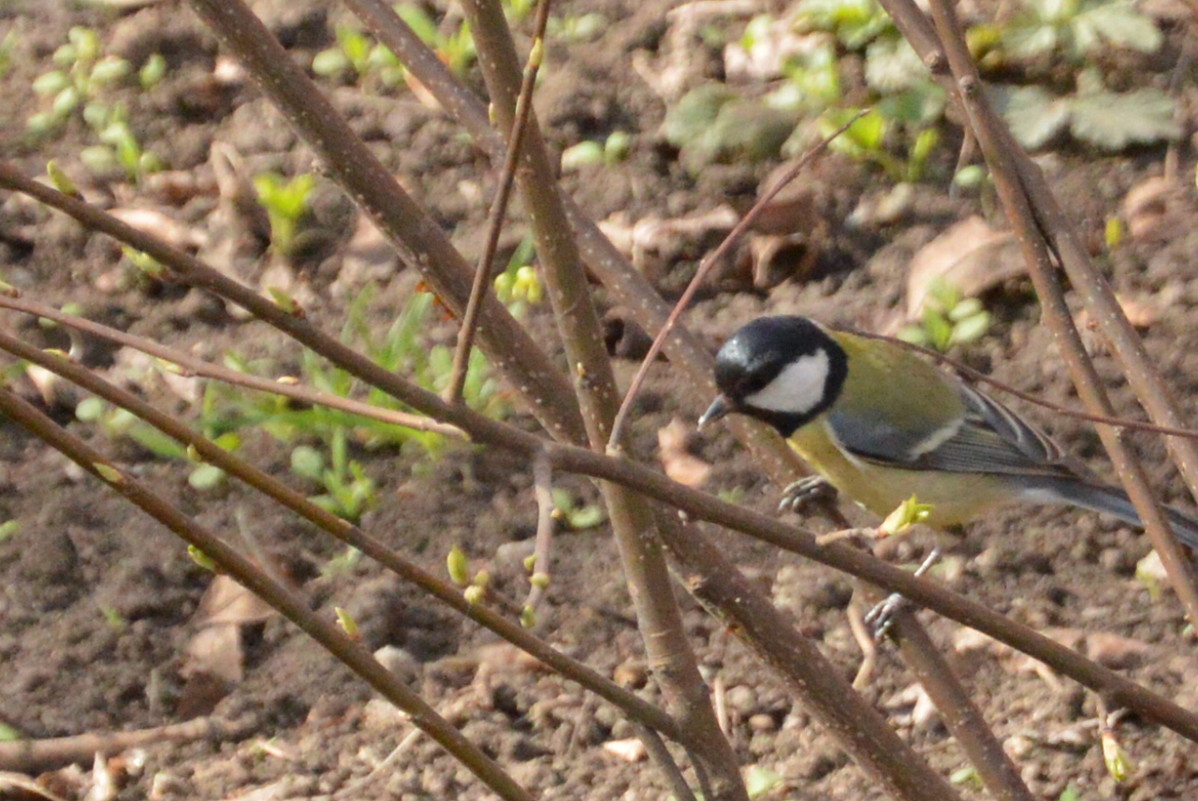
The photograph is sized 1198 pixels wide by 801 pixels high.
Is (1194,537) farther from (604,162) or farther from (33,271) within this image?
(33,271)

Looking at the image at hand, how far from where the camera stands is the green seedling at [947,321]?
345 cm

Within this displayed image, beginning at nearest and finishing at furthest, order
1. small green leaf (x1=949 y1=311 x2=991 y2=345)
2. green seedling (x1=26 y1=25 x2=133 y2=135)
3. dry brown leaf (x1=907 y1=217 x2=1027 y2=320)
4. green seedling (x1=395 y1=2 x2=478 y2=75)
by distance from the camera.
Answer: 1. small green leaf (x1=949 y1=311 x2=991 y2=345)
2. dry brown leaf (x1=907 y1=217 x2=1027 y2=320)
3. green seedling (x1=395 y1=2 x2=478 y2=75)
4. green seedling (x1=26 y1=25 x2=133 y2=135)

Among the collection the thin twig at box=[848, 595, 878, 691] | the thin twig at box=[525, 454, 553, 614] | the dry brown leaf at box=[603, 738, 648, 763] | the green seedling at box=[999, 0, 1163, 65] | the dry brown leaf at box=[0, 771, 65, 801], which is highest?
the green seedling at box=[999, 0, 1163, 65]

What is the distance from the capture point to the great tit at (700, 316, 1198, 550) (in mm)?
3010

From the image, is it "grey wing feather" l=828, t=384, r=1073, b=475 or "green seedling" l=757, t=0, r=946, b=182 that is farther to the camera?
"green seedling" l=757, t=0, r=946, b=182

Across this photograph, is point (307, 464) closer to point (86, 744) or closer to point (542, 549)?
point (86, 744)

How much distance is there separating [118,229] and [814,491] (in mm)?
1850

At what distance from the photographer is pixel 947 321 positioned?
11.5 feet

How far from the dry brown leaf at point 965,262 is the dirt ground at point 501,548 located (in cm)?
6

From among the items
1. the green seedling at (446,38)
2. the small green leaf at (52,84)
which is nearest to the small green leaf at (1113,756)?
the green seedling at (446,38)

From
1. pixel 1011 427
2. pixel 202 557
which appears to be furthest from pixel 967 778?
pixel 202 557

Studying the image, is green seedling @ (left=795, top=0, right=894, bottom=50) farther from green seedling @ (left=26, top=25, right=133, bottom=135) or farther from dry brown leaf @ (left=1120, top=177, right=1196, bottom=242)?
green seedling @ (left=26, top=25, right=133, bottom=135)

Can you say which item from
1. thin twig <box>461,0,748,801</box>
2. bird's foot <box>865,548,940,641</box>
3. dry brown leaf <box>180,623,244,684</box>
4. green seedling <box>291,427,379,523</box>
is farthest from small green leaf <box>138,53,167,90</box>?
thin twig <box>461,0,748,801</box>

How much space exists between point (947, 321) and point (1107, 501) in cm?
69
